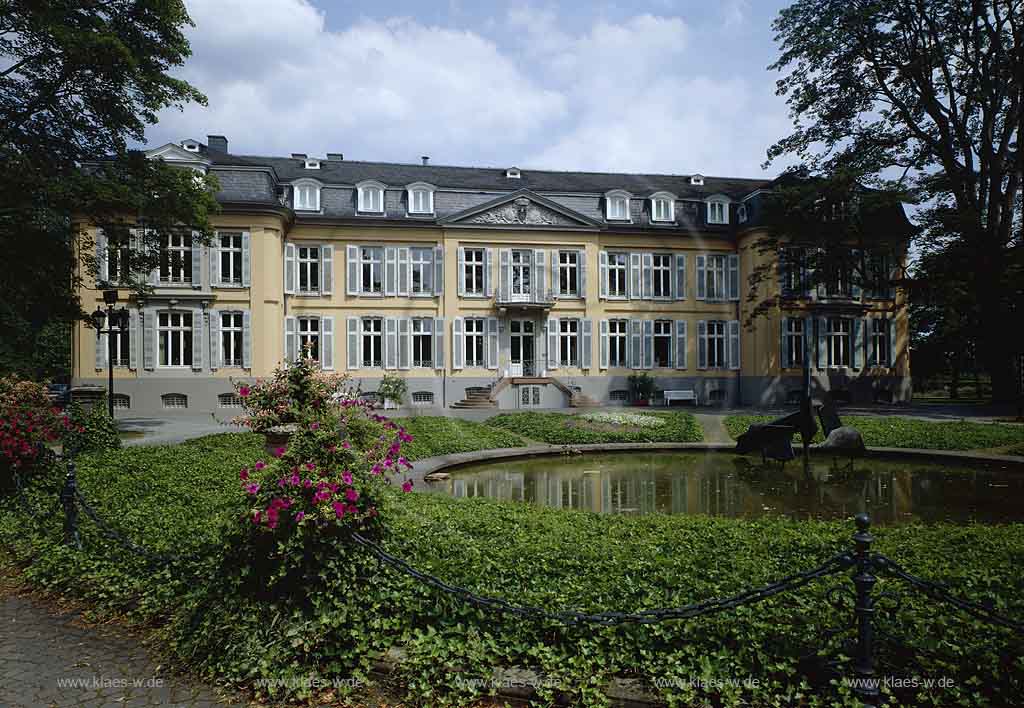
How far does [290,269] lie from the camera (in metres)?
26.7

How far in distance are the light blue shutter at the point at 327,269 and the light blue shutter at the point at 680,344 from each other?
15.3 m

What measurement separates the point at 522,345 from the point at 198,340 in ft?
42.0

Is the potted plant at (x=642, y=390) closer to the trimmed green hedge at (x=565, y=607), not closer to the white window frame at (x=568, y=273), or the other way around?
the white window frame at (x=568, y=273)

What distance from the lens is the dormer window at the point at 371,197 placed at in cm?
2742

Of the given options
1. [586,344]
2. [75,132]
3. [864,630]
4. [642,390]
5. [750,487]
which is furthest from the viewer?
[586,344]

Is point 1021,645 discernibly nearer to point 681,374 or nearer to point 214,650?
point 214,650

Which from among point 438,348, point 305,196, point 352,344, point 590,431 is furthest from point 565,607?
point 305,196

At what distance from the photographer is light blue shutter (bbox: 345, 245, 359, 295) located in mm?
27172

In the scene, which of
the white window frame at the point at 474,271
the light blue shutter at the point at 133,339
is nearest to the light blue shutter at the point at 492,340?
the white window frame at the point at 474,271

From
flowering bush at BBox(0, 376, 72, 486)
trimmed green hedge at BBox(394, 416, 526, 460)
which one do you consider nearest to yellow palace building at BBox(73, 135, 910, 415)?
trimmed green hedge at BBox(394, 416, 526, 460)

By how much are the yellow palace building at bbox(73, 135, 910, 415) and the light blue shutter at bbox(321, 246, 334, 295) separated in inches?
2.3

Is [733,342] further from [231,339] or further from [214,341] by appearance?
[214,341]

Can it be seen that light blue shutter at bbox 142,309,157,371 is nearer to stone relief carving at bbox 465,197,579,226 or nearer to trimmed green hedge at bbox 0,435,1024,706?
stone relief carving at bbox 465,197,579,226

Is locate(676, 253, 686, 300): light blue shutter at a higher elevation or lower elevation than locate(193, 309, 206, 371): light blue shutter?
higher
